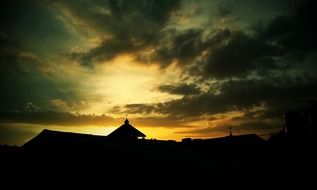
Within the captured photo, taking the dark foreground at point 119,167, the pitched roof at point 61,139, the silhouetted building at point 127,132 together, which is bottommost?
the dark foreground at point 119,167

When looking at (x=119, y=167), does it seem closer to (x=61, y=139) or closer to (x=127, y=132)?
(x=61, y=139)

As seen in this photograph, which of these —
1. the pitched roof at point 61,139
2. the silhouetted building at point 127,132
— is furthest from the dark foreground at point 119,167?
the silhouetted building at point 127,132

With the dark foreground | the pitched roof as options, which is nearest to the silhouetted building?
the dark foreground

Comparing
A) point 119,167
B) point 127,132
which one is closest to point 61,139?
Result: point 119,167

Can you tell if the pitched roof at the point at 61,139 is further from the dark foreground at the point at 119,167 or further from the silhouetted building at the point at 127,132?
the silhouetted building at the point at 127,132

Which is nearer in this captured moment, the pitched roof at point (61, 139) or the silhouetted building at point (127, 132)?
the pitched roof at point (61, 139)

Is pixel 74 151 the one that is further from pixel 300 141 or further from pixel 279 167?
pixel 300 141

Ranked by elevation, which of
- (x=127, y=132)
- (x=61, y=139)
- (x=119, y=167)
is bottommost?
(x=119, y=167)

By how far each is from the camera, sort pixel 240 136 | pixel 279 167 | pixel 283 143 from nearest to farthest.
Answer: pixel 279 167 < pixel 283 143 < pixel 240 136

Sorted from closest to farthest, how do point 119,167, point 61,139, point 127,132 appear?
point 119,167 → point 61,139 → point 127,132

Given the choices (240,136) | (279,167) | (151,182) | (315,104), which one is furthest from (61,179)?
(240,136)

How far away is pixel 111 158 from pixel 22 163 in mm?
3999

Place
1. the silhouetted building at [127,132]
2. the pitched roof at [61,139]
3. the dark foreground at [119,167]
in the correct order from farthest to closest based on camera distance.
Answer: the silhouetted building at [127,132]
the pitched roof at [61,139]
the dark foreground at [119,167]

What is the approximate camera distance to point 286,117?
16547 mm
